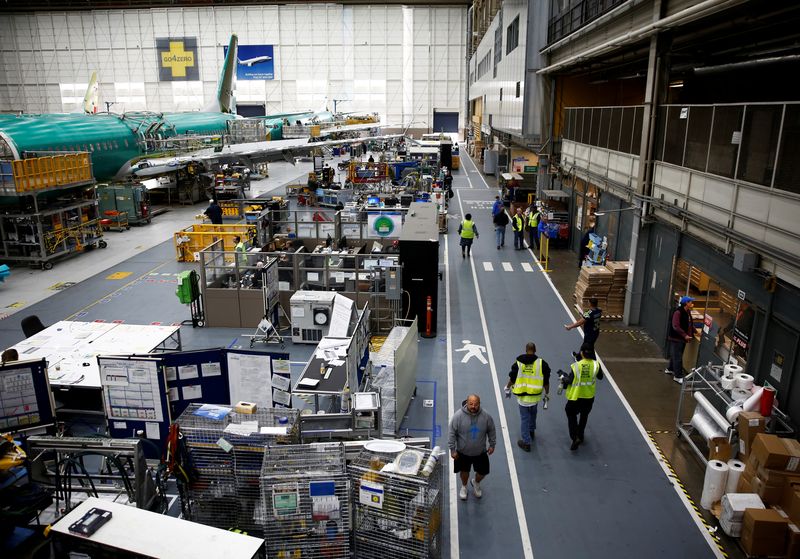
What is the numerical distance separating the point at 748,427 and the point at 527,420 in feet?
10.7

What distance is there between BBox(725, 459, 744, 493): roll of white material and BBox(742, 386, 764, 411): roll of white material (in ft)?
2.96

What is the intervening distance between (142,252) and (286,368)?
17237mm

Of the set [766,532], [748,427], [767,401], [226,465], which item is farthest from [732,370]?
[226,465]

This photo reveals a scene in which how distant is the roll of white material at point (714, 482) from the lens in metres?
8.10

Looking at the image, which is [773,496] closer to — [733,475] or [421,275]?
[733,475]

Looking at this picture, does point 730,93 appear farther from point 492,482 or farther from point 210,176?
point 210,176

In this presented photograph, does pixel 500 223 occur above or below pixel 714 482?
above

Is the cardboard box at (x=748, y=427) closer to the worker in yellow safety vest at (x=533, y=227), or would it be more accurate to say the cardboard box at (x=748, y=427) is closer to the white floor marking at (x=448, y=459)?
the white floor marking at (x=448, y=459)

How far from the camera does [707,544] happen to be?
7699 mm

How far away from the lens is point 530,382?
9.30 metres

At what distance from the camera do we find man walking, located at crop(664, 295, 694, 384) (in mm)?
11773

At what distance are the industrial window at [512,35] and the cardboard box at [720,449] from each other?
2609 cm

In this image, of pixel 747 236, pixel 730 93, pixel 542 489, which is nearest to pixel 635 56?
pixel 730 93

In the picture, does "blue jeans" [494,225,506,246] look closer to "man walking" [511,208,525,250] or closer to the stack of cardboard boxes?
"man walking" [511,208,525,250]
